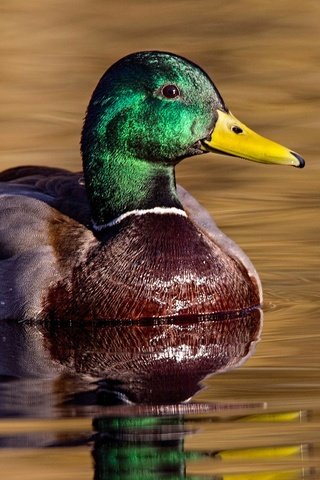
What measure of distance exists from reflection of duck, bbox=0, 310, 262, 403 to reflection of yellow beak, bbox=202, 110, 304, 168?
962 mm

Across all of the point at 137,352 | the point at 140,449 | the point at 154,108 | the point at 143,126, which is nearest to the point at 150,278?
the point at 137,352

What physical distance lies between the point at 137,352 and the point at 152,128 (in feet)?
4.86

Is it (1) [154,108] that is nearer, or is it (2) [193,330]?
(2) [193,330]

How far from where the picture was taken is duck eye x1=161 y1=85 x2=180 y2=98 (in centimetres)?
1052

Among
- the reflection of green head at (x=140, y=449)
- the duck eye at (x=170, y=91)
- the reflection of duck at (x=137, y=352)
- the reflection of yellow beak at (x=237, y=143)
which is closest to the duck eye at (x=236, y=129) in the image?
the reflection of yellow beak at (x=237, y=143)

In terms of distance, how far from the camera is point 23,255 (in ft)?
34.7

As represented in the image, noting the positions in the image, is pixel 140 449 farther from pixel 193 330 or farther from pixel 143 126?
pixel 143 126

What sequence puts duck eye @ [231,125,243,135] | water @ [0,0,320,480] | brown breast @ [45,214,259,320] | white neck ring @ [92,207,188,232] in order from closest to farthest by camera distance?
1. water @ [0,0,320,480]
2. brown breast @ [45,214,259,320]
3. duck eye @ [231,125,243,135]
4. white neck ring @ [92,207,188,232]

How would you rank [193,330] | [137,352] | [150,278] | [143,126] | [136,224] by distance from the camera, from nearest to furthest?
[137,352] < [193,330] < [150,278] < [143,126] < [136,224]

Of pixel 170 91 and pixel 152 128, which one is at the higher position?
pixel 170 91

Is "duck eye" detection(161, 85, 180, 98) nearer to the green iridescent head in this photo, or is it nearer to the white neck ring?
the green iridescent head

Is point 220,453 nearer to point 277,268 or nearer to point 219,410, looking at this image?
point 219,410

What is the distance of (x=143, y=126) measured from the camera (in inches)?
418

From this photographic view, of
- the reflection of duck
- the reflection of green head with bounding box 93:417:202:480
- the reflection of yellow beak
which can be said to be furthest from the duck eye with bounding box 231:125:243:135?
the reflection of green head with bounding box 93:417:202:480
